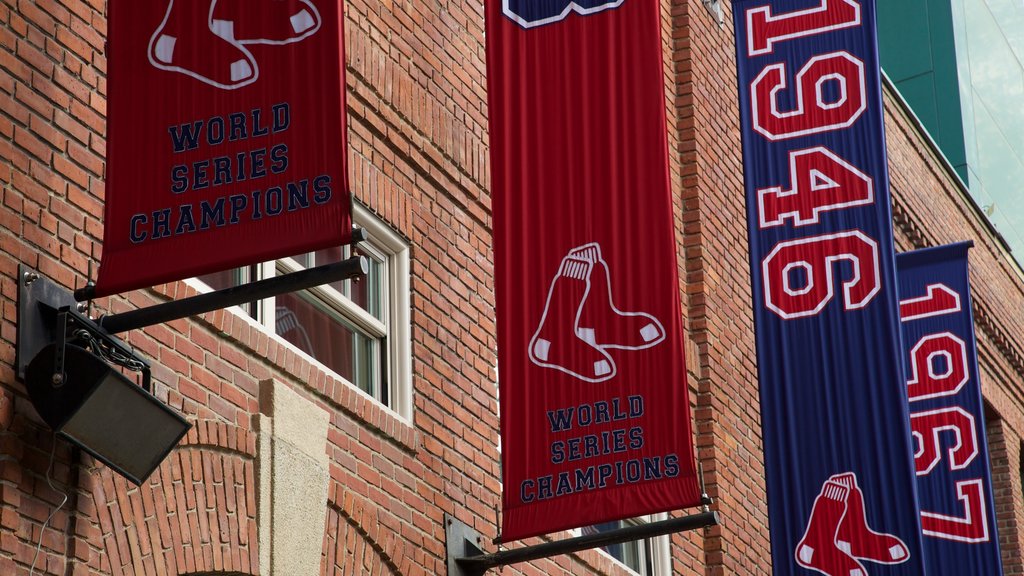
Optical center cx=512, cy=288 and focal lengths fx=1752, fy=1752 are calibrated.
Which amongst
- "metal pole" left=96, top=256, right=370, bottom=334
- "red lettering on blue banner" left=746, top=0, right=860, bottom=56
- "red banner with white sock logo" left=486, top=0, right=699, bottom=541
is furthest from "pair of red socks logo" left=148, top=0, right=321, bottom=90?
"red lettering on blue banner" left=746, top=0, right=860, bottom=56

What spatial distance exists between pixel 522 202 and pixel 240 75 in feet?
8.28

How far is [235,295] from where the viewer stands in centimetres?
659

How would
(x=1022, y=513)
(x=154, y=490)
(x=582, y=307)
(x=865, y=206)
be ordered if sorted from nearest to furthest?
1. (x=154, y=490)
2. (x=582, y=307)
3. (x=865, y=206)
4. (x=1022, y=513)

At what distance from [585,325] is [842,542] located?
9.79ft

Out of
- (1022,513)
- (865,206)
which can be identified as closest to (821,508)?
(865,206)

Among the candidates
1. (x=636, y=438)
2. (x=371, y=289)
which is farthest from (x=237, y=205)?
(x=371, y=289)

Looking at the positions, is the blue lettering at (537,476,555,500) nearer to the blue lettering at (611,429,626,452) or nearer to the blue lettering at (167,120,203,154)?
the blue lettering at (611,429,626,452)

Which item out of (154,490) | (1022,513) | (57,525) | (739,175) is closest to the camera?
(57,525)

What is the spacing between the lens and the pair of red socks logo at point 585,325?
8.41 meters

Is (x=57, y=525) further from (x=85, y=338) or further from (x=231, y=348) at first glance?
(x=231, y=348)

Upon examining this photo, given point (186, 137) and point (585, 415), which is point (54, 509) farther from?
point (585, 415)

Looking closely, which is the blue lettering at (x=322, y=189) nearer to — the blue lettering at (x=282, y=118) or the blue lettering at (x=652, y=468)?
the blue lettering at (x=282, y=118)

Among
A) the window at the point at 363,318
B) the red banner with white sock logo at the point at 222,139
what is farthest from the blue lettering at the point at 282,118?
the window at the point at 363,318

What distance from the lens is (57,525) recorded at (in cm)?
661
